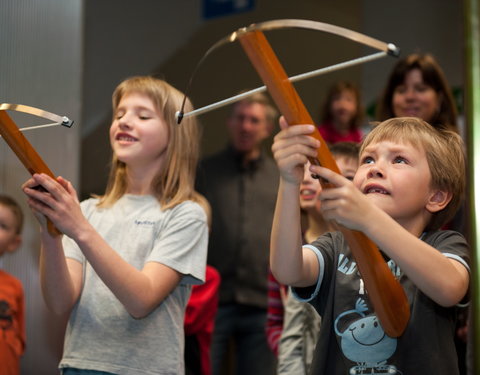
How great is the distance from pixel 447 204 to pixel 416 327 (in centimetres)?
26

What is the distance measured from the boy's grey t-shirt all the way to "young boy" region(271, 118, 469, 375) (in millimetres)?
376

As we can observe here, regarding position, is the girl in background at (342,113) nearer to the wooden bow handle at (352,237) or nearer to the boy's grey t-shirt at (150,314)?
the boy's grey t-shirt at (150,314)

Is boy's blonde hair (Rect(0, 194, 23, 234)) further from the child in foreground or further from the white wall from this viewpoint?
the child in foreground

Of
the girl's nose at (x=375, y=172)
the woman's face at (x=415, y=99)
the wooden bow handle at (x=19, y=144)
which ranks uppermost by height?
the woman's face at (x=415, y=99)

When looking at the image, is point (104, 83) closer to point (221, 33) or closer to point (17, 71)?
point (221, 33)

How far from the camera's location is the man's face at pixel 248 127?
117 inches

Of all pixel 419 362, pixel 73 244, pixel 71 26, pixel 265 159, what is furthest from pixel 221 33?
pixel 419 362

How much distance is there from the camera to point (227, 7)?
144 inches

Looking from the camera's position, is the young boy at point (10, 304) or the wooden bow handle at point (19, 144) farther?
the young boy at point (10, 304)

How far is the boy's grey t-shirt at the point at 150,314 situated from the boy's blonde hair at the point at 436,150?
495mm

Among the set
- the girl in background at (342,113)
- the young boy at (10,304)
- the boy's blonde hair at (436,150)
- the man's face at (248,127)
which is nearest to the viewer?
the boy's blonde hair at (436,150)

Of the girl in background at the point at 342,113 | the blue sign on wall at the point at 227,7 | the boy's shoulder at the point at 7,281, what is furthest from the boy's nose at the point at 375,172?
the blue sign on wall at the point at 227,7

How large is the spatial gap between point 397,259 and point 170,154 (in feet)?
2.78

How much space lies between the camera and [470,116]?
84 cm
